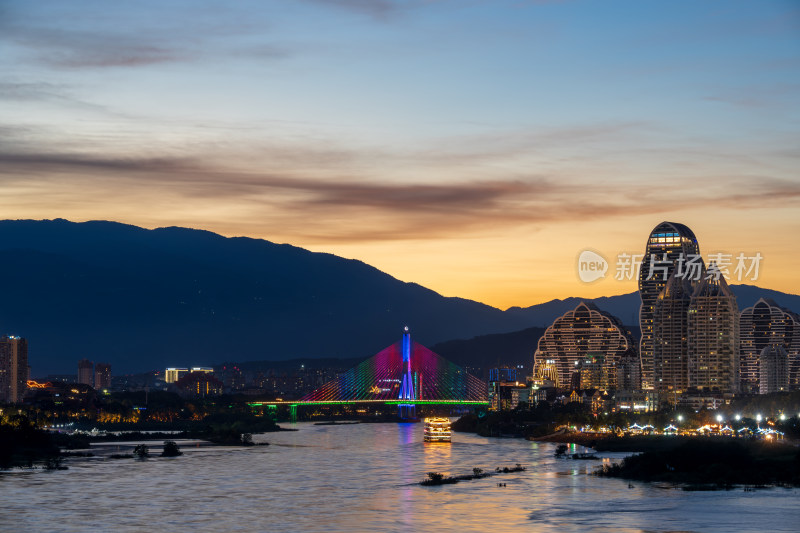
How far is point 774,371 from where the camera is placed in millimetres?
191375

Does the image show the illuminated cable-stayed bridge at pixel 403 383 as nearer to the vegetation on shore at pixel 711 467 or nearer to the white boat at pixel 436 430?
the white boat at pixel 436 430

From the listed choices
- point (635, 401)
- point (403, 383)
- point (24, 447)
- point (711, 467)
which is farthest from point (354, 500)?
point (635, 401)

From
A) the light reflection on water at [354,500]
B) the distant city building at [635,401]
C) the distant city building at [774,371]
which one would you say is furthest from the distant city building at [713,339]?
the light reflection on water at [354,500]

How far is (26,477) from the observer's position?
249 ft

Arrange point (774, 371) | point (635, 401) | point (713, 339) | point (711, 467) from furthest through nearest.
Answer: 1. point (713, 339)
2. point (774, 371)
3. point (635, 401)
4. point (711, 467)

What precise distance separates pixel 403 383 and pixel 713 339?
54.3m

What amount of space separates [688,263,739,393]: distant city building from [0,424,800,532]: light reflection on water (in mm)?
106982

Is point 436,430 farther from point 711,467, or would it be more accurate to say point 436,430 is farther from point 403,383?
point 403,383

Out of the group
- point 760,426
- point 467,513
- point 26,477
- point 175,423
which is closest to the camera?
point 467,513

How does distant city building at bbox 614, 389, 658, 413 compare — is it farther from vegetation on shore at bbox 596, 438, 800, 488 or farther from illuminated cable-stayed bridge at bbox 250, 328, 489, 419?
vegetation on shore at bbox 596, 438, 800, 488

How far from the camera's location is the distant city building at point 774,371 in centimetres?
18975

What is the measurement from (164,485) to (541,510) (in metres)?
24.9

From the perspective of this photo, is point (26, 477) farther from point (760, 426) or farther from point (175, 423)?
point (175, 423)

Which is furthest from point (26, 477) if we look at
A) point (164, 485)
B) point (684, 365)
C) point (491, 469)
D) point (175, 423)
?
point (684, 365)
